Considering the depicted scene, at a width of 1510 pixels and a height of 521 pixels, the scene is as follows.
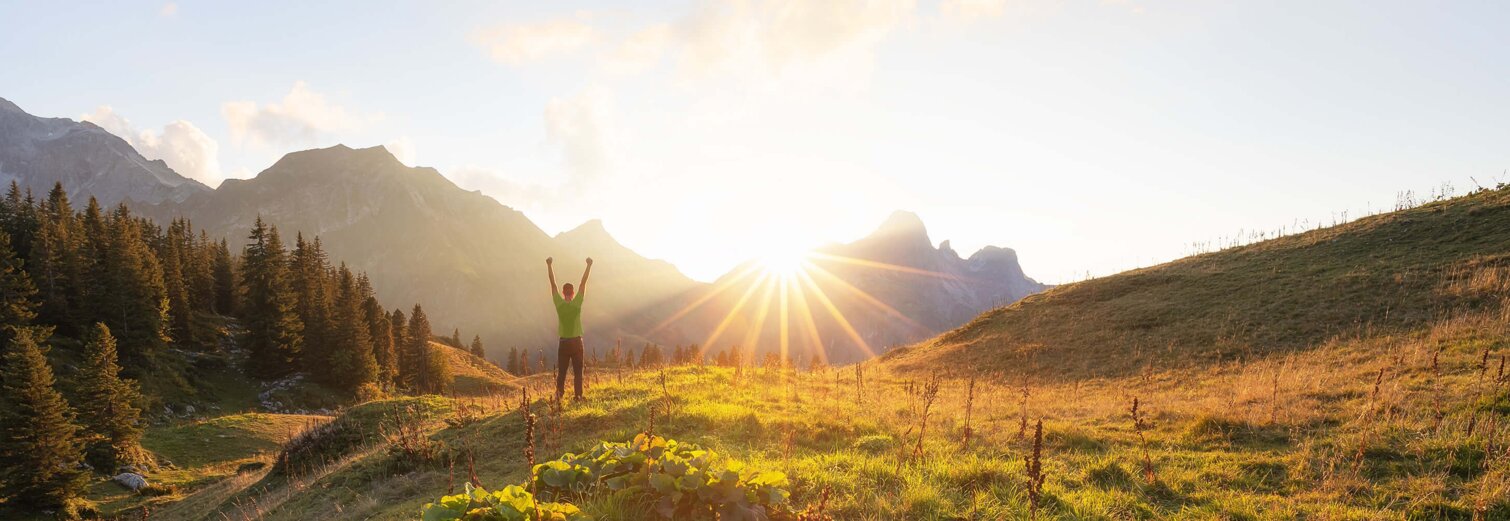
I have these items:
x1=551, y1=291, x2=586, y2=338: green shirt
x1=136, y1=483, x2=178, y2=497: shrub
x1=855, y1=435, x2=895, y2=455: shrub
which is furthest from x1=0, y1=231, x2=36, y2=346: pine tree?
x1=855, y1=435, x2=895, y2=455: shrub

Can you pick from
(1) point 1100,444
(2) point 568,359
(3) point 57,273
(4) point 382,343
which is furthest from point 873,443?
(3) point 57,273

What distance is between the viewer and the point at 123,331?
1909 inches

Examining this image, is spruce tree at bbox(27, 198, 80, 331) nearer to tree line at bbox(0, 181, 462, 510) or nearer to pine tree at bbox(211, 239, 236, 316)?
tree line at bbox(0, 181, 462, 510)

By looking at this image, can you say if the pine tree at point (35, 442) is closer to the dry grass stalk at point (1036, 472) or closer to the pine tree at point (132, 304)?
the pine tree at point (132, 304)

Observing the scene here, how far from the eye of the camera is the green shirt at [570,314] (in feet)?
42.9

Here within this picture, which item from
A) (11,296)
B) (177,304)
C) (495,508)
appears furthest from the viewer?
(177,304)

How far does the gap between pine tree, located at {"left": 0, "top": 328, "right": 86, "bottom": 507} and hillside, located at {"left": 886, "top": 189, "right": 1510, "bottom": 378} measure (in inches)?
1429

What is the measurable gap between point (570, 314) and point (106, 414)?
111 ft

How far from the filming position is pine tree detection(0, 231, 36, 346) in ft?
136

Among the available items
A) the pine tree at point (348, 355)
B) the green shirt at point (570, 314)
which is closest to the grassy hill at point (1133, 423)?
the green shirt at point (570, 314)

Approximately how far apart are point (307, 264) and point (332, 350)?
2320 centimetres

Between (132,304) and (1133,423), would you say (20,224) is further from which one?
(1133,423)

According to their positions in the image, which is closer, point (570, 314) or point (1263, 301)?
point (570, 314)

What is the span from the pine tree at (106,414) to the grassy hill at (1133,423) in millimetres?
18869
